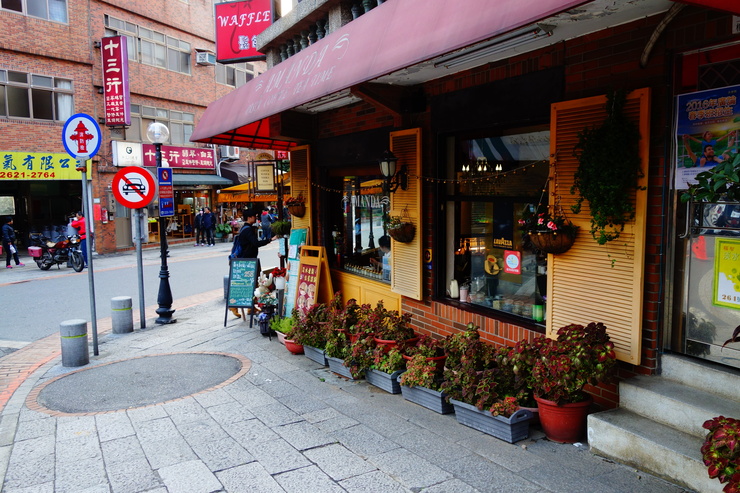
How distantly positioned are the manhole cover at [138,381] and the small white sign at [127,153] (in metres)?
18.5

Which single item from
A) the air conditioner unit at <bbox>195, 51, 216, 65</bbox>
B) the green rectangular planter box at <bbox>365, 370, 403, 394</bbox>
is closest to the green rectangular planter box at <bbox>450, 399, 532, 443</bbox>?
the green rectangular planter box at <bbox>365, 370, 403, 394</bbox>

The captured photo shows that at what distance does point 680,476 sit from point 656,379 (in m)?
0.84

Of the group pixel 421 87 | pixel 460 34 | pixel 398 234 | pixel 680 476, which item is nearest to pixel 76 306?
pixel 398 234

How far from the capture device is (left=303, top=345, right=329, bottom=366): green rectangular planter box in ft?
21.7

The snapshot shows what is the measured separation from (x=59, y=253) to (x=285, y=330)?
1293 cm

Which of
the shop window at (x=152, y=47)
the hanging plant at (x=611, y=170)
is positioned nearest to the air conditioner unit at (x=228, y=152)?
the shop window at (x=152, y=47)

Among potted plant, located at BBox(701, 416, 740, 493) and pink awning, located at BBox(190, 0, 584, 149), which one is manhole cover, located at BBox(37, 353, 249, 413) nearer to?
pink awning, located at BBox(190, 0, 584, 149)

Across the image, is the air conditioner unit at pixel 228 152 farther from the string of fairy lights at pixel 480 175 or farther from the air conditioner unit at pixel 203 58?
the string of fairy lights at pixel 480 175

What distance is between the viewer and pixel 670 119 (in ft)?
13.0

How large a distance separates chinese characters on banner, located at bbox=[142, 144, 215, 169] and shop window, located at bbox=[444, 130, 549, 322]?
71.4ft

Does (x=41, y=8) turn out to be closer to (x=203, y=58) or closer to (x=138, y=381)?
(x=203, y=58)

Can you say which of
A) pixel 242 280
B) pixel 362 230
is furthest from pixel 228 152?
pixel 362 230

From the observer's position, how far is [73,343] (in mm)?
7098

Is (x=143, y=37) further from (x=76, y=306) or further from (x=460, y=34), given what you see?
(x=460, y=34)
